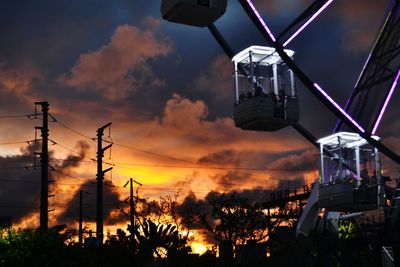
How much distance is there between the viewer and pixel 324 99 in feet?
98.4

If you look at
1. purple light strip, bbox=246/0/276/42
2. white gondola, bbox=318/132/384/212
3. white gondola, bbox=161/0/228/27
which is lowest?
white gondola, bbox=318/132/384/212

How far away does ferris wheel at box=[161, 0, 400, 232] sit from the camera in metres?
21.3

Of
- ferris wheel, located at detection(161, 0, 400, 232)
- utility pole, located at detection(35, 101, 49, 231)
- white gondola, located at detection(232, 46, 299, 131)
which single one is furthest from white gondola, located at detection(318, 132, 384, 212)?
utility pole, located at detection(35, 101, 49, 231)

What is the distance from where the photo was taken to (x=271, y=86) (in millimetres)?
22703

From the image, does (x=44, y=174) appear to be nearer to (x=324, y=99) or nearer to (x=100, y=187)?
(x=100, y=187)

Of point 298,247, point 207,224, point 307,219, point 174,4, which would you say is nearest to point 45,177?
point 298,247

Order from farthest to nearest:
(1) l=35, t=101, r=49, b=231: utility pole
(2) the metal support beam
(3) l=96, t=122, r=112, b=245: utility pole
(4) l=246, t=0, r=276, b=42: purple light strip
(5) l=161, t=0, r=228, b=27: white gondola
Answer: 1. (3) l=96, t=122, r=112, b=245: utility pole
2. (1) l=35, t=101, r=49, b=231: utility pole
3. (4) l=246, t=0, r=276, b=42: purple light strip
4. (2) the metal support beam
5. (5) l=161, t=0, r=228, b=27: white gondola

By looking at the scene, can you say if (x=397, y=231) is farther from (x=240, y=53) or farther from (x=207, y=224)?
(x=207, y=224)

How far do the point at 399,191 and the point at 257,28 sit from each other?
24130mm

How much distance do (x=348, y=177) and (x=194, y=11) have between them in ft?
49.2

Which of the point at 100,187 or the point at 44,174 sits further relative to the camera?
the point at 100,187

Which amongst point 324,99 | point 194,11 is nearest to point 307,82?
point 324,99

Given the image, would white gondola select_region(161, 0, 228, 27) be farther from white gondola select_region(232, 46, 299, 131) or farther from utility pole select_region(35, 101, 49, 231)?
utility pole select_region(35, 101, 49, 231)

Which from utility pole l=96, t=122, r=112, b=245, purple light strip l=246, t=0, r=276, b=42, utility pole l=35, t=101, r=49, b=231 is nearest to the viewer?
purple light strip l=246, t=0, r=276, b=42
